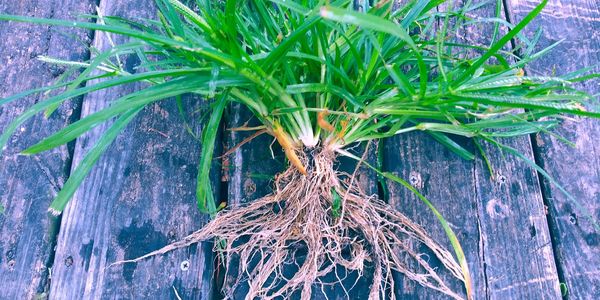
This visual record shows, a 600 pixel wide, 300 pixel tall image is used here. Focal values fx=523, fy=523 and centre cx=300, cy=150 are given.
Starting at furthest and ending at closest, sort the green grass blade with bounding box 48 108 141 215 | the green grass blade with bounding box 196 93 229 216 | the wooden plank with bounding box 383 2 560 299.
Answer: the wooden plank with bounding box 383 2 560 299, the green grass blade with bounding box 196 93 229 216, the green grass blade with bounding box 48 108 141 215

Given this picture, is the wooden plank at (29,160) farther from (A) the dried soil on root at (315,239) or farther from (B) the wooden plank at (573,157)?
(B) the wooden plank at (573,157)

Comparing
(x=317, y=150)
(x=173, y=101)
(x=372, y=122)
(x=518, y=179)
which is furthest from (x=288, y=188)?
(x=518, y=179)

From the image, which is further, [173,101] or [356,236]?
[173,101]

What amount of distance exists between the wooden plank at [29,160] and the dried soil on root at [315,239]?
205 mm

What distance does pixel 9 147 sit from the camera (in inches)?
37.6

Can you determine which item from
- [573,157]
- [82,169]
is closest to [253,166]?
[82,169]

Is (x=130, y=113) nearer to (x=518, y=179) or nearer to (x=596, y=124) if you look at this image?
(x=518, y=179)

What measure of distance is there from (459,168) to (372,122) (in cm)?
18

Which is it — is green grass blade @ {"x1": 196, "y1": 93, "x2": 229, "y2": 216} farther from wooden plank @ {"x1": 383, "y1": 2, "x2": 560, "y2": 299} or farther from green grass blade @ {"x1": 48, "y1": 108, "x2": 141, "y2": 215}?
wooden plank @ {"x1": 383, "y1": 2, "x2": 560, "y2": 299}

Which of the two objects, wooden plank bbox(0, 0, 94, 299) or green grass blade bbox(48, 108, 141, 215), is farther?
wooden plank bbox(0, 0, 94, 299)

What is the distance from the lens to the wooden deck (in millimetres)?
867

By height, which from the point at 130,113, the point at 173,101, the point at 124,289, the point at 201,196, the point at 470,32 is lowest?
the point at 124,289

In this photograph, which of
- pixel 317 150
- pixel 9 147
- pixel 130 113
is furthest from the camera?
pixel 9 147

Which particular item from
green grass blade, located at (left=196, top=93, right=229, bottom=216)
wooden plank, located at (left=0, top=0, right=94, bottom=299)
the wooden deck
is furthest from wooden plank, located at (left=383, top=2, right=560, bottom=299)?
wooden plank, located at (left=0, top=0, right=94, bottom=299)
